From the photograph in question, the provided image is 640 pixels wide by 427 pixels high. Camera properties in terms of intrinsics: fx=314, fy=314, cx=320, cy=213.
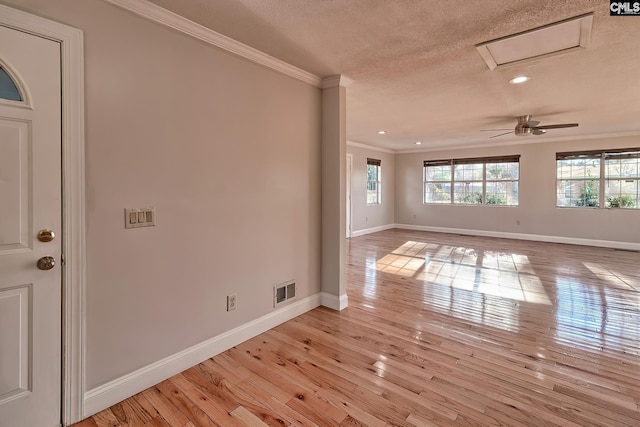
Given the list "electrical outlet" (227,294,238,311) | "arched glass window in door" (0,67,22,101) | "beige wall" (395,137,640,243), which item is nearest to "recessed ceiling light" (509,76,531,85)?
"electrical outlet" (227,294,238,311)

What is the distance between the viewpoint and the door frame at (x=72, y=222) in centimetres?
163

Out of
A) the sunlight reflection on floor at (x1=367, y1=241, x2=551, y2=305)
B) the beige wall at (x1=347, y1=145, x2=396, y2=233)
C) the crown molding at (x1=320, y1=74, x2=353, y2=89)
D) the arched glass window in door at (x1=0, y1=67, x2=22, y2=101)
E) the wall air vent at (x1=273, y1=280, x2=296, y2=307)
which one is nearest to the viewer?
the arched glass window in door at (x1=0, y1=67, x2=22, y2=101)

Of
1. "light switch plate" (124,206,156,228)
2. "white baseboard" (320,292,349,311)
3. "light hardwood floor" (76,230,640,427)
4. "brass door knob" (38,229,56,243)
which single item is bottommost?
"light hardwood floor" (76,230,640,427)

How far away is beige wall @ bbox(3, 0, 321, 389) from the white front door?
15 centimetres

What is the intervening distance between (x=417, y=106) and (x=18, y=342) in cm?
447

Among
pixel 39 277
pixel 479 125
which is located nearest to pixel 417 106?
pixel 479 125

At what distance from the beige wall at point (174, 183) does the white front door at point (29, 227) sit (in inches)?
5.9

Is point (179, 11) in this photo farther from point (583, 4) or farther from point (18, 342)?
point (583, 4)

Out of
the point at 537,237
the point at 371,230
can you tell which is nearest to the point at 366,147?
the point at 371,230

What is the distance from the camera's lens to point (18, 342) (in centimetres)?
154

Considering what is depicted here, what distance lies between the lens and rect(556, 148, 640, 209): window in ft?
20.9

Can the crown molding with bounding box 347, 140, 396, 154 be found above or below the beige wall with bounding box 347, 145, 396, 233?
above

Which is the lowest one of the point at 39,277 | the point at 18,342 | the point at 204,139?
the point at 18,342

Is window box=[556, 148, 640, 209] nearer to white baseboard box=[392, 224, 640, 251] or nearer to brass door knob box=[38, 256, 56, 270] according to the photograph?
white baseboard box=[392, 224, 640, 251]
